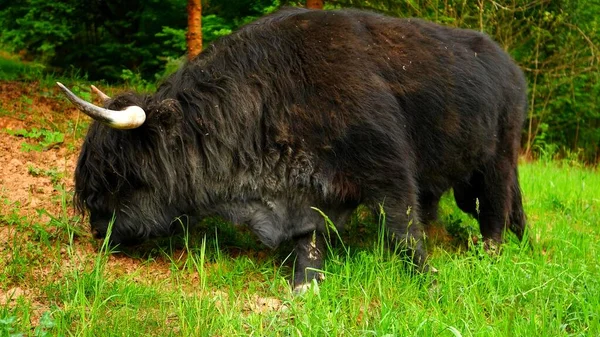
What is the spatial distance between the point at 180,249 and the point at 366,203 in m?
1.65

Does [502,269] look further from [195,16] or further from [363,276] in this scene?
[195,16]

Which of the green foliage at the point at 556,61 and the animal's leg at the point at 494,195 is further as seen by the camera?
the green foliage at the point at 556,61

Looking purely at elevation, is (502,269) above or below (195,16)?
below

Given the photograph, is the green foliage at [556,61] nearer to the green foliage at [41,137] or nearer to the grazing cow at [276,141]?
the grazing cow at [276,141]

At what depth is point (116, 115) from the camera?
461 cm

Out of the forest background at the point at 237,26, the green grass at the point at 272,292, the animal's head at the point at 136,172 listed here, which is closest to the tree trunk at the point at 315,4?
the forest background at the point at 237,26

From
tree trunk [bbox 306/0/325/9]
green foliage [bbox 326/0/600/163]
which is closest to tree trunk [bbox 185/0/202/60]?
tree trunk [bbox 306/0/325/9]

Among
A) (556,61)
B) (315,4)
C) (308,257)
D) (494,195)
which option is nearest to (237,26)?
(315,4)

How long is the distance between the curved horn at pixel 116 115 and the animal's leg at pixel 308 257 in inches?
60.8

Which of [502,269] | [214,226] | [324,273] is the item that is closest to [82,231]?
[214,226]

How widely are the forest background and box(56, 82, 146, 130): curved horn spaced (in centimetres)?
378

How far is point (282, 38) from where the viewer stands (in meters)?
5.29

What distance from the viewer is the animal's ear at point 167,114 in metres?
4.93

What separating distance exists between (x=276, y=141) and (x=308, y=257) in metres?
0.95
